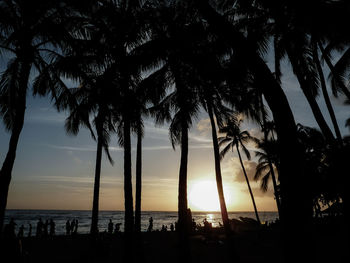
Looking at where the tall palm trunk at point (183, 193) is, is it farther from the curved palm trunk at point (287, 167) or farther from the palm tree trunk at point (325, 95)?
the palm tree trunk at point (325, 95)

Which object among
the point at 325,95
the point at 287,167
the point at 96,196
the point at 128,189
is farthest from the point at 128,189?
the point at 325,95

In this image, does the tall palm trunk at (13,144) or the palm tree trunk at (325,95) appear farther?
the palm tree trunk at (325,95)

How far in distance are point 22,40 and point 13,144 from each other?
340 centimetres

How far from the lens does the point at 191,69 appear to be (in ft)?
36.2

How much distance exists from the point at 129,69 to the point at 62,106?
3114mm

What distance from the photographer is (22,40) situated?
776 cm

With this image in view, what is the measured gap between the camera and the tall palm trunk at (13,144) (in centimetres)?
685

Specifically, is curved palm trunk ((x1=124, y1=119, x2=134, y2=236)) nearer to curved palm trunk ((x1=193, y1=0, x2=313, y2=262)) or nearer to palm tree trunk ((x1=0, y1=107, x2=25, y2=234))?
palm tree trunk ((x1=0, y1=107, x2=25, y2=234))

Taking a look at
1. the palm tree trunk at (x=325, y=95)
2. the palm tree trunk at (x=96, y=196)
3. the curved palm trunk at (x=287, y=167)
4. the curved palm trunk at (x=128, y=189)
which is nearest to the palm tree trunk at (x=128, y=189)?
the curved palm trunk at (x=128, y=189)

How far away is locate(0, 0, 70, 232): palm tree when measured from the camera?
7.47 m

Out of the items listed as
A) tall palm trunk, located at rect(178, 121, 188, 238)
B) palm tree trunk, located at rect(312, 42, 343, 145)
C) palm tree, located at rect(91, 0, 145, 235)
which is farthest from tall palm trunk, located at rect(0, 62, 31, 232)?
palm tree trunk, located at rect(312, 42, 343, 145)

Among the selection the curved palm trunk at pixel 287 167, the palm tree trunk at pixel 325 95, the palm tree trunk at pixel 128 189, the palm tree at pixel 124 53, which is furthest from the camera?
the palm tree trunk at pixel 325 95

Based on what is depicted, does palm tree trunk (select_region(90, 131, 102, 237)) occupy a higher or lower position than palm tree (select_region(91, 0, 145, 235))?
lower

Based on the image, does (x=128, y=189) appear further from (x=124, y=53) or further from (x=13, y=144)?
(x=124, y=53)
